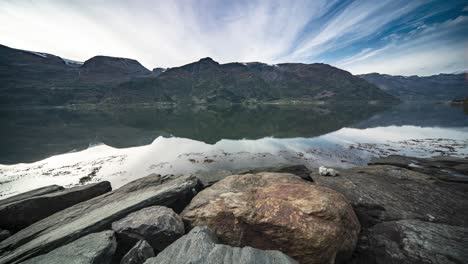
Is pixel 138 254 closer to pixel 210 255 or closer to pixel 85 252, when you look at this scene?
pixel 85 252

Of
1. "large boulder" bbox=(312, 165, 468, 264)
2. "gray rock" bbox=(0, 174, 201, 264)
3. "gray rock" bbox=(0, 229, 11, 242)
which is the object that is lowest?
"gray rock" bbox=(0, 229, 11, 242)

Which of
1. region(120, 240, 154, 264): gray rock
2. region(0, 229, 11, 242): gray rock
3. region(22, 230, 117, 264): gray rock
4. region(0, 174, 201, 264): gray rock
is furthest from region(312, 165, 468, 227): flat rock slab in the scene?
region(0, 229, 11, 242): gray rock

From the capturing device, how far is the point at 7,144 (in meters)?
31.0

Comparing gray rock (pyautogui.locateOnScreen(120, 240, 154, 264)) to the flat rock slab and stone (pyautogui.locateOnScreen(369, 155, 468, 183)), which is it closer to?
the flat rock slab

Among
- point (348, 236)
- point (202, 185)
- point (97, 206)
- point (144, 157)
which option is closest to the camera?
point (348, 236)

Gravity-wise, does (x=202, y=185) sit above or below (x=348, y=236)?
below

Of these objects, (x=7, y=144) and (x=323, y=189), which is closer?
(x=323, y=189)

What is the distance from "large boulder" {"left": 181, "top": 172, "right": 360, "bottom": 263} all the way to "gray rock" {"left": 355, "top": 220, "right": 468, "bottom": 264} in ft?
2.06

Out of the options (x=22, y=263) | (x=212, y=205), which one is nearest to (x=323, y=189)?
(x=212, y=205)

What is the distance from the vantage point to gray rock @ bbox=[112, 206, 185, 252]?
6.26 metres

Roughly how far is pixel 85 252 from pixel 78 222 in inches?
116

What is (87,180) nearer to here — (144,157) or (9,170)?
(144,157)

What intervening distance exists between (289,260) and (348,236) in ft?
9.59

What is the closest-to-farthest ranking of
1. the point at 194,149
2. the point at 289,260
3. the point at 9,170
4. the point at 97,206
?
the point at 289,260 → the point at 97,206 → the point at 9,170 → the point at 194,149
